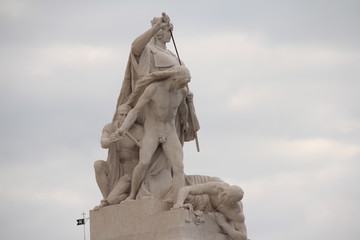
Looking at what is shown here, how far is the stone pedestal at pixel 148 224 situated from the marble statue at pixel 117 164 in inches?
12.9

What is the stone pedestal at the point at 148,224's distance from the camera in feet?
80.4

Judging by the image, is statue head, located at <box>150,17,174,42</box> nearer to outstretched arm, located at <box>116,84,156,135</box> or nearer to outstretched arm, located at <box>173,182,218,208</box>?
outstretched arm, located at <box>116,84,156,135</box>

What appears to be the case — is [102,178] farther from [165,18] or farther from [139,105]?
[165,18]

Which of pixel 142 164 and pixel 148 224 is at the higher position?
pixel 142 164

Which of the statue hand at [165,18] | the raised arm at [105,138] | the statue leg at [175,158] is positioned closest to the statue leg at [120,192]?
the raised arm at [105,138]

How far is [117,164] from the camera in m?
25.7

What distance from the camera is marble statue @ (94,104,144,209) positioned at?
25.4 m

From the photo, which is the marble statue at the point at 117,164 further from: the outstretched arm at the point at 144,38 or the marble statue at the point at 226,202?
the marble statue at the point at 226,202

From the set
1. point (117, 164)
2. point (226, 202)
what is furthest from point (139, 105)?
point (226, 202)

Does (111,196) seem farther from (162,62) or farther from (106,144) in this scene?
(162,62)

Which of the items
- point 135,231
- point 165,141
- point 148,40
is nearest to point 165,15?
point 148,40

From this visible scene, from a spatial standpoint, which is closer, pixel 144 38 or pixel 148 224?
pixel 148 224

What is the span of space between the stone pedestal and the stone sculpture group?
17 centimetres

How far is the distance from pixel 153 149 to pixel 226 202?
1665 mm
